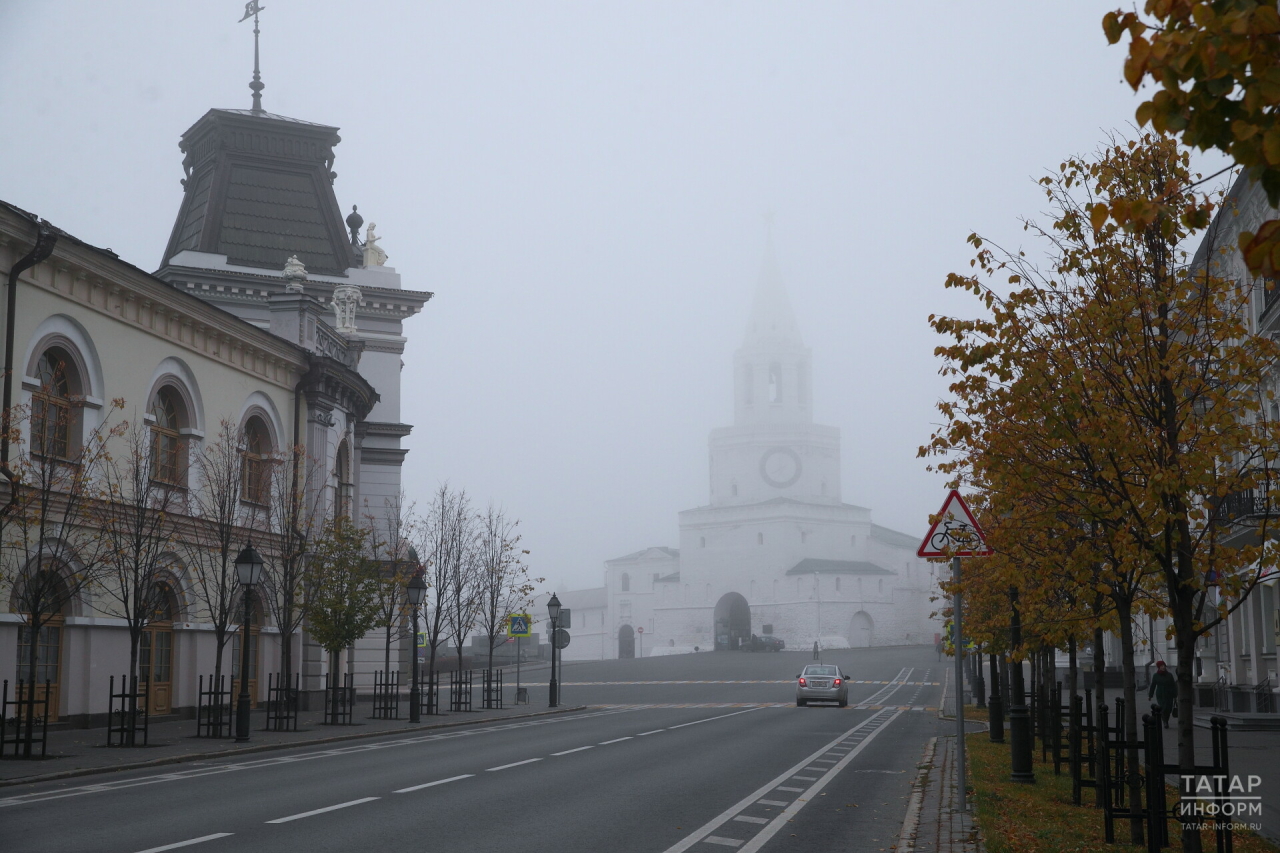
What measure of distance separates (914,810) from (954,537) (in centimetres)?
355

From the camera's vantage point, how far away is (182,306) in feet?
98.5

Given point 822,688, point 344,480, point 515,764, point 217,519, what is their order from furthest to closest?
point 822,688, point 344,480, point 217,519, point 515,764

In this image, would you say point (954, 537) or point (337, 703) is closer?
point (954, 537)

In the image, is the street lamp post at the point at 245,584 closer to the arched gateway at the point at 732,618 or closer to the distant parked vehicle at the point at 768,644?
the distant parked vehicle at the point at 768,644

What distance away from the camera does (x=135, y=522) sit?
24438 millimetres

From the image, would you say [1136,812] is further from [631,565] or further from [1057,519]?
[631,565]

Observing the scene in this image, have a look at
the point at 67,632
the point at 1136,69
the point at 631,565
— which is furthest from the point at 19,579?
the point at 631,565

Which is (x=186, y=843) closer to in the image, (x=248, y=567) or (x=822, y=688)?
(x=248, y=567)

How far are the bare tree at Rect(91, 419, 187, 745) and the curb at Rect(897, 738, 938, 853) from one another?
13403 millimetres

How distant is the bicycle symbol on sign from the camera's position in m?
13.0

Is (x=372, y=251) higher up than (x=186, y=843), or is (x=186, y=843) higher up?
(x=372, y=251)

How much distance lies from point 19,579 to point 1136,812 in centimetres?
1910

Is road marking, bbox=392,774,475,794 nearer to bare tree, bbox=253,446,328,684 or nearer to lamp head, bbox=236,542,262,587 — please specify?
lamp head, bbox=236,542,262,587

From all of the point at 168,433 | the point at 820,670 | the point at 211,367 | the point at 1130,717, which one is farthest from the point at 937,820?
the point at 820,670
